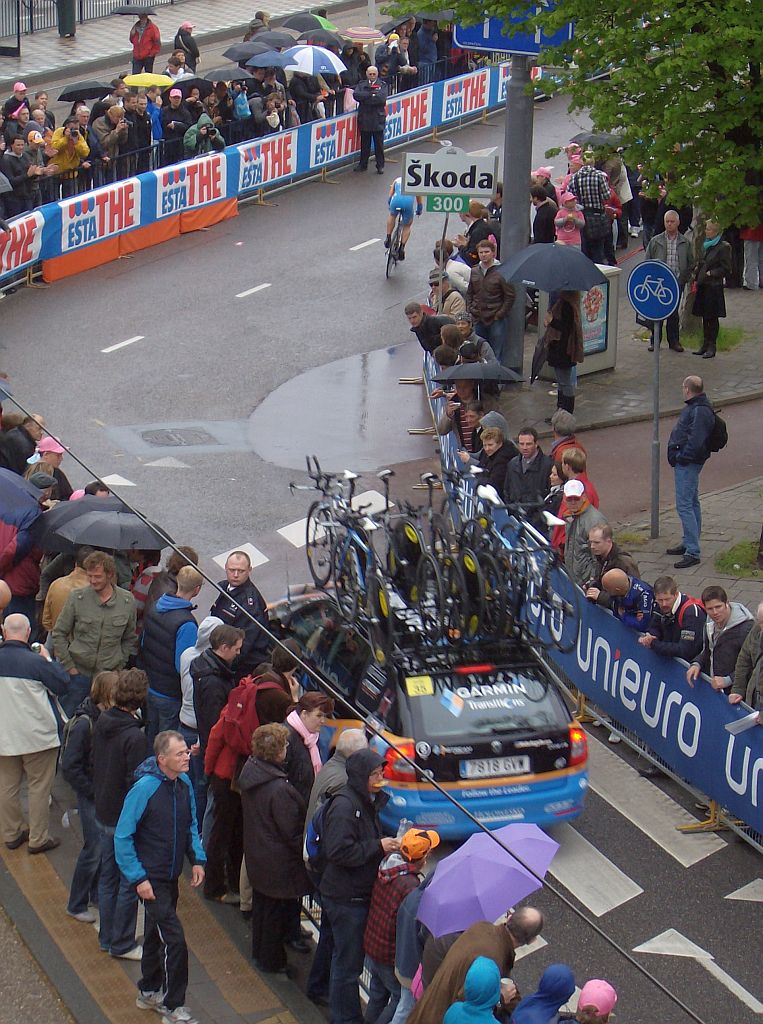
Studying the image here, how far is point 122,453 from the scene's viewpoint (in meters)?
18.8

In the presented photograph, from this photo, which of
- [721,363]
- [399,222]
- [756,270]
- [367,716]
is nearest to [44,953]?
[367,716]

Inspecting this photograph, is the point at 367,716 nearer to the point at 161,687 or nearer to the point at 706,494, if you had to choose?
the point at 161,687

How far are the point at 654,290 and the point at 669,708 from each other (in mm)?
5108

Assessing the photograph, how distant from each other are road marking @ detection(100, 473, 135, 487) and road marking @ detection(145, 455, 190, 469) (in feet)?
1.83

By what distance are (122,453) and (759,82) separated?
25.9 feet

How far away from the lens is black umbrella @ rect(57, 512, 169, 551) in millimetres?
12234

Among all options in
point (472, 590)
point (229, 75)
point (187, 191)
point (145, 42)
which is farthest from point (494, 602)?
point (145, 42)

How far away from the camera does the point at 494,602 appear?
11.6 metres

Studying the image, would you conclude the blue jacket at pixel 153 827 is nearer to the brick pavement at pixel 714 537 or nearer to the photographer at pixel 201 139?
the brick pavement at pixel 714 537

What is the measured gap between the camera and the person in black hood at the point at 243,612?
1144cm

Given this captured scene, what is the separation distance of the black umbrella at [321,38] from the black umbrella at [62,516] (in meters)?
21.2

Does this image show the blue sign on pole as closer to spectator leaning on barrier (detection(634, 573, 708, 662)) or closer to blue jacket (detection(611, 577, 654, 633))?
blue jacket (detection(611, 577, 654, 633))

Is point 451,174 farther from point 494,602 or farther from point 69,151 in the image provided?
point 494,602

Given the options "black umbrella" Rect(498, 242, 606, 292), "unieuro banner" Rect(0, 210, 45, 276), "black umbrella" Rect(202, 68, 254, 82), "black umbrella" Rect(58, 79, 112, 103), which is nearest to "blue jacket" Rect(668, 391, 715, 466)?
"black umbrella" Rect(498, 242, 606, 292)
